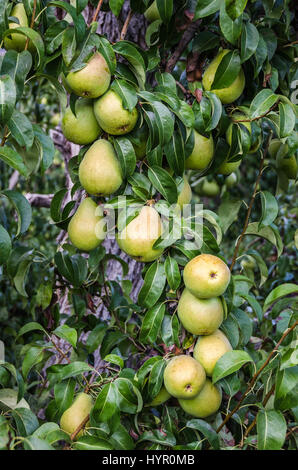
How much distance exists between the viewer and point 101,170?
117 cm

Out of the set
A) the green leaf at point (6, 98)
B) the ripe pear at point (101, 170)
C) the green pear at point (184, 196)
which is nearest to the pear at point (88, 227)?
the ripe pear at point (101, 170)

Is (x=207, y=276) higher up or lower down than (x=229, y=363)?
higher up

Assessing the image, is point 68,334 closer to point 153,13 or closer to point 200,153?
point 200,153

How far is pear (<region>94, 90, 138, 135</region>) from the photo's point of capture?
3.72 feet

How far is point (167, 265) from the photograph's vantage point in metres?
1.16

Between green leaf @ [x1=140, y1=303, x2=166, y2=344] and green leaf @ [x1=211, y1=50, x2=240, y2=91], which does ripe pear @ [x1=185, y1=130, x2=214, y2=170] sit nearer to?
green leaf @ [x1=211, y1=50, x2=240, y2=91]

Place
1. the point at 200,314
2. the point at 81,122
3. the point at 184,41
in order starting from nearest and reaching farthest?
the point at 200,314 → the point at 81,122 → the point at 184,41

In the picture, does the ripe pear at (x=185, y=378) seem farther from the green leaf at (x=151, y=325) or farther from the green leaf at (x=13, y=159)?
the green leaf at (x=13, y=159)

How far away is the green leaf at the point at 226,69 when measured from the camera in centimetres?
127

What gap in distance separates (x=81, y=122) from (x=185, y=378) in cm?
62

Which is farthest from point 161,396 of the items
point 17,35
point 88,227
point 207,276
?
point 17,35

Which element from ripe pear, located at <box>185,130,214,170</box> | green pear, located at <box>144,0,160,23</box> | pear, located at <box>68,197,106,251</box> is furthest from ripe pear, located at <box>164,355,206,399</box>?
green pear, located at <box>144,0,160,23</box>
